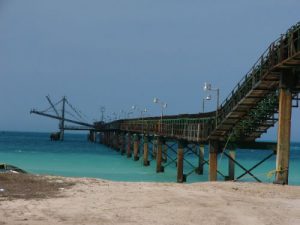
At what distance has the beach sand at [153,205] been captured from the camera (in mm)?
13930

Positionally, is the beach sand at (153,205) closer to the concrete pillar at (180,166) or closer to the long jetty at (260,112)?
the long jetty at (260,112)

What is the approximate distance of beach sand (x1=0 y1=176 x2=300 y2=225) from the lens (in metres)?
13.9

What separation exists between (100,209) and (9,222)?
9.78 ft

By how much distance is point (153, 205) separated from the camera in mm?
16172

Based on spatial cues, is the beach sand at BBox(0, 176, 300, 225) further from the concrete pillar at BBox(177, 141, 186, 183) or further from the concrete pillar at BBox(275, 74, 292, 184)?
the concrete pillar at BBox(177, 141, 186, 183)

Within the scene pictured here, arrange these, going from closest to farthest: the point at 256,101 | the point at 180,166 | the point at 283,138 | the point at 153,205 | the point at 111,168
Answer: the point at 153,205, the point at 283,138, the point at 256,101, the point at 180,166, the point at 111,168

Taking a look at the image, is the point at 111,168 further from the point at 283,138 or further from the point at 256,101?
the point at 283,138

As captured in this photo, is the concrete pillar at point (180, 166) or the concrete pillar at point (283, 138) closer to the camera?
the concrete pillar at point (283, 138)

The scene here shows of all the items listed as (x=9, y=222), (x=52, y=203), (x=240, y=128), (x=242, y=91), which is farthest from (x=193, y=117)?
(x=9, y=222)

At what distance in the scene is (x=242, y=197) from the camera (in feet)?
61.9

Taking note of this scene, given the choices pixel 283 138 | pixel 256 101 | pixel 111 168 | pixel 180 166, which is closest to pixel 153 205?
pixel 283 138

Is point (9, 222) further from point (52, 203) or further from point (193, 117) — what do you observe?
point (193, 117)

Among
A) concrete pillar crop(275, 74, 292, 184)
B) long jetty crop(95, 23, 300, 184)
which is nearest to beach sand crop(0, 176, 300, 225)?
concrete pillar crop(275, 74, 292, 184)

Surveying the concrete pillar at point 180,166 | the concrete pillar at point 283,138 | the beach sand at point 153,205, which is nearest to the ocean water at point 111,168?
the concrete pillar at point 283,138
